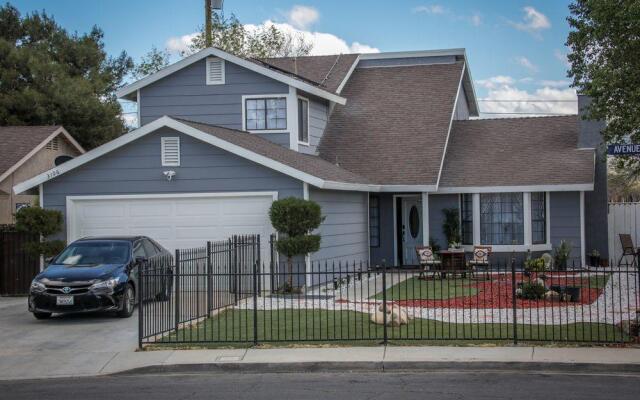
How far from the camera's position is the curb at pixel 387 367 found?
38.0 ft

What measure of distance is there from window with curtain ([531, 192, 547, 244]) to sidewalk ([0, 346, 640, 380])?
13762 millimetres

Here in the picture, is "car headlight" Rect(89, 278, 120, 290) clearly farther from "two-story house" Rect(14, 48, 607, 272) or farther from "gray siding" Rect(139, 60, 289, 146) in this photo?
"gray siding" Rect(139, 60, 289, 146)

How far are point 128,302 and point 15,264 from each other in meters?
5.80

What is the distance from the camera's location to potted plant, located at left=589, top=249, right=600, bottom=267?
1028 inches

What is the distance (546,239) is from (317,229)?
807cm

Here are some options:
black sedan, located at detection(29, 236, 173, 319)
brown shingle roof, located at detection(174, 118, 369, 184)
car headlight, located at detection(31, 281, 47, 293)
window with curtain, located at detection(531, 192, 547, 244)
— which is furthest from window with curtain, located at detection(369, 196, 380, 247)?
car headlight, located at detection(31, 281, 47, 293)

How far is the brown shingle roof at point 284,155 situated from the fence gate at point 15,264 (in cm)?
492

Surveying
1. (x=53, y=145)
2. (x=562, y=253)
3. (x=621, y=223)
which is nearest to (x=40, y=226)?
(x=562, y=253)

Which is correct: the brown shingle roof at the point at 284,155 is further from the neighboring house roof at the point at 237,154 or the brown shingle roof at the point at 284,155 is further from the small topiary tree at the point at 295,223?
the small topiary tree at the point at 295,223

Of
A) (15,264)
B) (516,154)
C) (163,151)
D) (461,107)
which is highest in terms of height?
(461,107)

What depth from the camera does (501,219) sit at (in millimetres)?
26328

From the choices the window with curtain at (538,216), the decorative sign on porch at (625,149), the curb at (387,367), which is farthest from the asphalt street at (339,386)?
the window with curtain at (538,216)

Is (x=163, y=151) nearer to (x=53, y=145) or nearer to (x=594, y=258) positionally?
(x=594, y=258)

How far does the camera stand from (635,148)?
13477 millimetres
